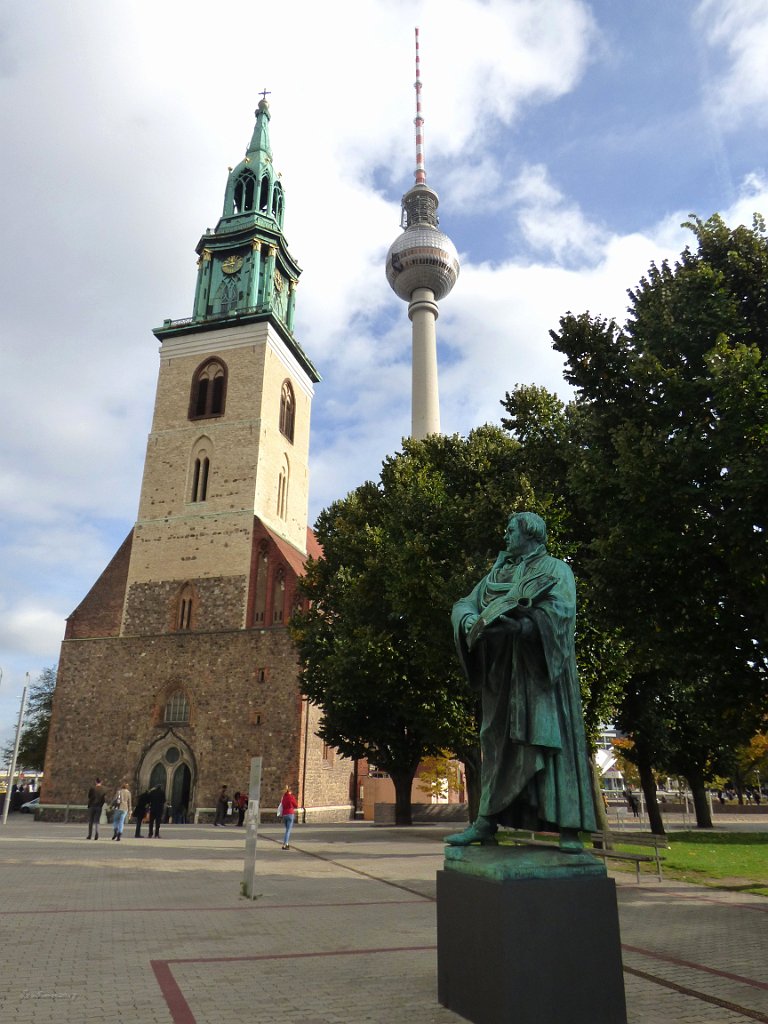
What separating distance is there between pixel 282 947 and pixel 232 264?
135 feet

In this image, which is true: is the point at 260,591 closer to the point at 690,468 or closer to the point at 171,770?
the point at 171,770

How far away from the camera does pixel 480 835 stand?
506 cm

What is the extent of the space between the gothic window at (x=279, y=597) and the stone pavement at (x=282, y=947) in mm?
18943

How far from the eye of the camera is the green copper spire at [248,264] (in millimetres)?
40562

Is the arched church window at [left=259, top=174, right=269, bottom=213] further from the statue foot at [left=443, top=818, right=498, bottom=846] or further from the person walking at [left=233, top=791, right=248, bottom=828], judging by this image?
the statue foot at [left=443, top=818, right=498, bottom=846]

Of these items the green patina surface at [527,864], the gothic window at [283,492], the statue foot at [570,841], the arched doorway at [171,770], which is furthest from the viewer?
the gothic window at [283,492]

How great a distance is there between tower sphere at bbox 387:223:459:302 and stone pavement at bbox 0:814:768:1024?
2605 inches

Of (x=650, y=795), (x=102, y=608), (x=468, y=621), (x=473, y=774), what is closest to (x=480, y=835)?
(x=468, y=621)

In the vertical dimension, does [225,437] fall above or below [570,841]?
above

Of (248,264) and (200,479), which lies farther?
(248,264)

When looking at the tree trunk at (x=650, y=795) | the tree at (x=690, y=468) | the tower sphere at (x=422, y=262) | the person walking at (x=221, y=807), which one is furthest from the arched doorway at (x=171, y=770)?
the tower sphere at (x=422, y=262)

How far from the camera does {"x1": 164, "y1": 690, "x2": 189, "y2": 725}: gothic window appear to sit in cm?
3189

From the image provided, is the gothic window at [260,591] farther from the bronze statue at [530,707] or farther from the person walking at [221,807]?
the bronze statue at [530,707]

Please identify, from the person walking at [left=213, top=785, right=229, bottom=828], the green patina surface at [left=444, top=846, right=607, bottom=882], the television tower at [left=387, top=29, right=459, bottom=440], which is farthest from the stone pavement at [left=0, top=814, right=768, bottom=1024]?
the television tower at [left=387, top=29, right=459, bottom=440]
